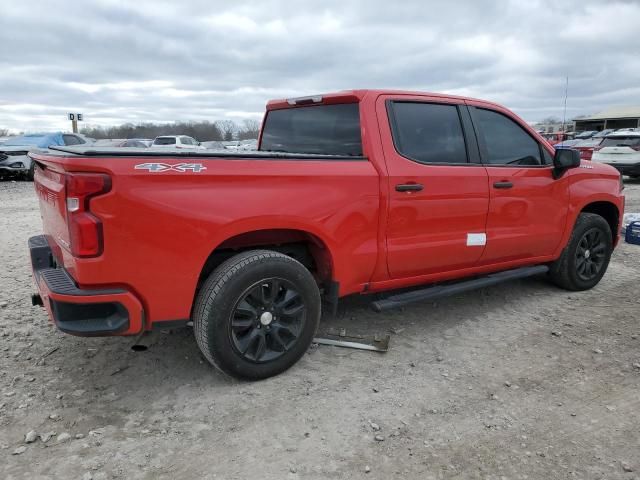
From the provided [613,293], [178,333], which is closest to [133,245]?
[178,333]

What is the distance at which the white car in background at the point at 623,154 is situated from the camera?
15719 millimetres

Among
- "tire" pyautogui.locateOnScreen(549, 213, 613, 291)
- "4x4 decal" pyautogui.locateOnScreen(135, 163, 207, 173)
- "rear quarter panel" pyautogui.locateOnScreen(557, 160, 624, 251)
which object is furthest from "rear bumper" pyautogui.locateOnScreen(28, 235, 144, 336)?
"tire" pyautogui.locateOnScreen(549, 213, 613, 291)

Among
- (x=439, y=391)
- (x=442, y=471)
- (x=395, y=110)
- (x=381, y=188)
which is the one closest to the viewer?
(x=442, y=471)

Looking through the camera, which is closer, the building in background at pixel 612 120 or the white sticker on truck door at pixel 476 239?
the white sticker on truck door at pixel 476 239

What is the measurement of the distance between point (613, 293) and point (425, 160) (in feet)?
9.13

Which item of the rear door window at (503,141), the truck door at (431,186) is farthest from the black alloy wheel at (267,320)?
the rear door window at (503,141)

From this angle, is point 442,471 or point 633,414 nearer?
point 442,471

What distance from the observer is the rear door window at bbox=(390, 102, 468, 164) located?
3801 millimetres

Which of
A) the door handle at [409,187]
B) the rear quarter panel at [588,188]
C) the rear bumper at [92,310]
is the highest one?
the door handle at [409,187]

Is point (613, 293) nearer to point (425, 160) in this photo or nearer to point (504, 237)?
point (504, 237)

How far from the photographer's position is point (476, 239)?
417 cm

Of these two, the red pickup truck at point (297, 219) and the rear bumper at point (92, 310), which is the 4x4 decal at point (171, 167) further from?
the rear bumper at point (92, 310)

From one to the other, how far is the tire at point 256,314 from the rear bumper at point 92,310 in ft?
1.33

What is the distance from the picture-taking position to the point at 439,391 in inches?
129
